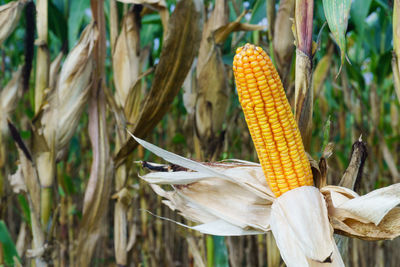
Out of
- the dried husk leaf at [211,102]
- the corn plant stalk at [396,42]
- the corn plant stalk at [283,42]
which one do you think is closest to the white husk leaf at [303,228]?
the corn plant stalk at [396,42]

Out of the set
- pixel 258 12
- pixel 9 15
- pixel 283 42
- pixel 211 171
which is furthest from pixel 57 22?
pixel 211 171

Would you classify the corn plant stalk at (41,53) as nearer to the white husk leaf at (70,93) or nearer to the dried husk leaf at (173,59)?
the white husk leaf at (70,93)

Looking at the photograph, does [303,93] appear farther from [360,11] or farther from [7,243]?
[7,243]

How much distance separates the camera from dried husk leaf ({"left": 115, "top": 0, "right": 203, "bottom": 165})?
93 cm

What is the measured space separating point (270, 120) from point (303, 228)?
6.3 inches

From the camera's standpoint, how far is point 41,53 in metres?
0.95

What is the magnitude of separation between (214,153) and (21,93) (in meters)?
0.57

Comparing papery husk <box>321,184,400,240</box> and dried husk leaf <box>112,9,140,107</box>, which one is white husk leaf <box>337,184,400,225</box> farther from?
dried husk leaf <box>112,9,140,107</box>

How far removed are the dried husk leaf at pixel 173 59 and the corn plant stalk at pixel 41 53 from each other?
245 millimetres

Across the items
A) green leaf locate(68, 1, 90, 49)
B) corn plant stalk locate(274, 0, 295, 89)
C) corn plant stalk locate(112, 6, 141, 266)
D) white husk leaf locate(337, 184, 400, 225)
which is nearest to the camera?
white husk leaf locate(337, 184, 400, 225)

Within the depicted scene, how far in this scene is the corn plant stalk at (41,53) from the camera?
0.95 m

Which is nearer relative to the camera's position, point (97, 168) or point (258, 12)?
point (97, 168)

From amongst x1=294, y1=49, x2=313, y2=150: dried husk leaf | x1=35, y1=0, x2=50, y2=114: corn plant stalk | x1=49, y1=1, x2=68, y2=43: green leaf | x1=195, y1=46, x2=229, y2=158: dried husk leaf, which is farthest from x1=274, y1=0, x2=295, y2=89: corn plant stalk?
x1=49, y1=1, x2=68, y2=43: green leaf

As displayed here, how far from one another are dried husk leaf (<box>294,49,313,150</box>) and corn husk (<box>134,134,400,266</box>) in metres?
0.11
